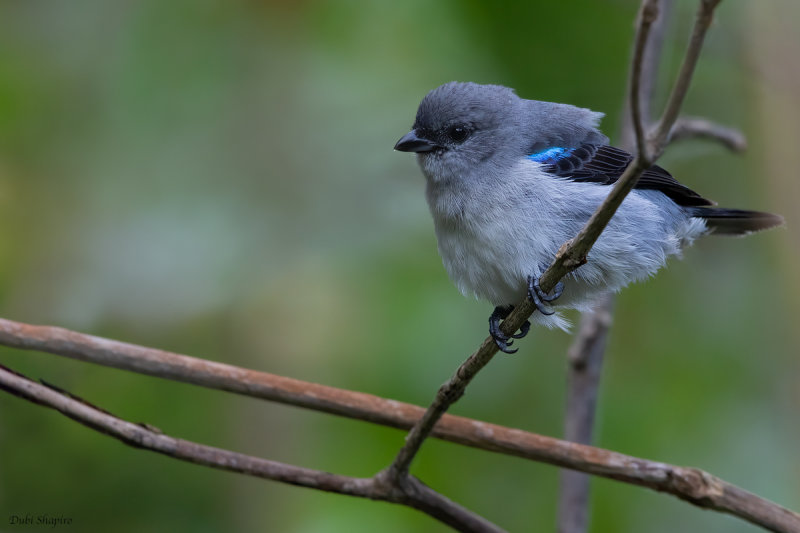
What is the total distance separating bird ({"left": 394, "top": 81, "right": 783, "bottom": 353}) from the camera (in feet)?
10.1

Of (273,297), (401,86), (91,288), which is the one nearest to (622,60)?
(401,86)

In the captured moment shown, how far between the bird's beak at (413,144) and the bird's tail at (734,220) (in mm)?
1214

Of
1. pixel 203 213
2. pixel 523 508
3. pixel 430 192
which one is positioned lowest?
pixel 523 508

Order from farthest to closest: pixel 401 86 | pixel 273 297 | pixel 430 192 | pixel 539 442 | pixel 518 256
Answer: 1. pixel 401 86
2. pixel 273 297
3. pixel 430 192
4. pixel 518 256
5. pixel 539 442

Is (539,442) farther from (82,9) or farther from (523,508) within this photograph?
(82,9)

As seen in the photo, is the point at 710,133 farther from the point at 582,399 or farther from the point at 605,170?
the point at 582,399

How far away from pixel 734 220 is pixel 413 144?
1.46m

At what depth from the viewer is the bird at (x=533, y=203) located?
3074 millimetres

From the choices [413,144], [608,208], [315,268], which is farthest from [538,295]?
[315,268]

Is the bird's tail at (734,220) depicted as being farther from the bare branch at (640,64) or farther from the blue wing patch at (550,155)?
the bare branch at (640,64)

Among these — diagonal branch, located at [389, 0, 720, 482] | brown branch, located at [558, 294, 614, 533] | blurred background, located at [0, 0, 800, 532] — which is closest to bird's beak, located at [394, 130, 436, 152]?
blurred background, located at [0, 0, 800, 532]

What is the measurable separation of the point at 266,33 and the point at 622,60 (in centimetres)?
191

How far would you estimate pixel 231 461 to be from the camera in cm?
249

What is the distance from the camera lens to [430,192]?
3.46 m
